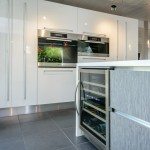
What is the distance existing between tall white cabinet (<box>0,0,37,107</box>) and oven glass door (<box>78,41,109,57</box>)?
3.04 ft

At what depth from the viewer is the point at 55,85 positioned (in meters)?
2.93

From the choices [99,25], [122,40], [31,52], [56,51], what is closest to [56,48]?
[56,51]

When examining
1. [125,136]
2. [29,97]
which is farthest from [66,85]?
[125,136]

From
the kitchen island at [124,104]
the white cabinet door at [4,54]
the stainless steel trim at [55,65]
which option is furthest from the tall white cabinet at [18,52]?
the kitchen island at [124,104]

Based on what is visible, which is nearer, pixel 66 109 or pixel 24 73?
pixel 24 73

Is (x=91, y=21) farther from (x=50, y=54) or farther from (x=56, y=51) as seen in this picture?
(x=50, y=54)

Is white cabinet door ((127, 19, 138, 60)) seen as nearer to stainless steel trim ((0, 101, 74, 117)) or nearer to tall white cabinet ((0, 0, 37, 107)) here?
stainless steel trim ((0, 101, 74, 117))

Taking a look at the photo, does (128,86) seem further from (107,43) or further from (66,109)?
(107,43)

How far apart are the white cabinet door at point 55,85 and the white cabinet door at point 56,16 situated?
2.49ft

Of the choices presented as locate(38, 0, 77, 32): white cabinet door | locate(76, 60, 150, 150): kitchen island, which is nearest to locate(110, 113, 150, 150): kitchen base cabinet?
locate(76, 60, 150, 150): kitchen island

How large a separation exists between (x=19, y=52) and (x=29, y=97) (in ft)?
2.42

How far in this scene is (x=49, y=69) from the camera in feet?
9.46

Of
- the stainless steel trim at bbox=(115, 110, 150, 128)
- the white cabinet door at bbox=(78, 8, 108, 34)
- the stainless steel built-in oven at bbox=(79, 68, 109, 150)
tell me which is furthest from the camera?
the white cabinet door at bbox=(78, 8, 108, 34)

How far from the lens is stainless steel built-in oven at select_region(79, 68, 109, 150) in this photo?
1.27 m
